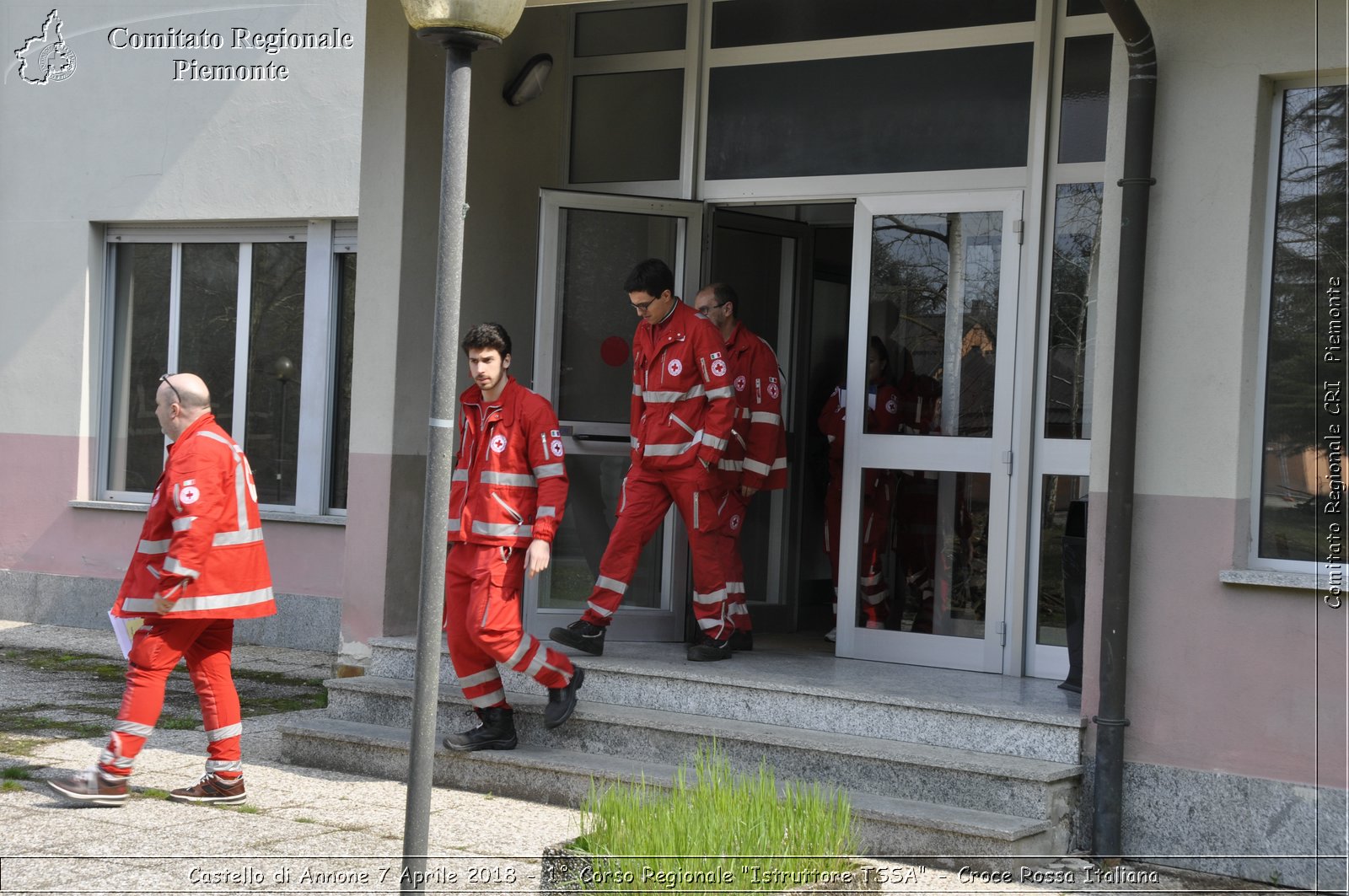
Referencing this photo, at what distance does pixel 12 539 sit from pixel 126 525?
1.23m

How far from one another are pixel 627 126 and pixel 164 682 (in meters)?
4.48

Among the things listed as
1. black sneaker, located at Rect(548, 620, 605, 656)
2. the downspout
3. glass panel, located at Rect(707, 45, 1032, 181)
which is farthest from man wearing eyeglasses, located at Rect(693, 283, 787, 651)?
the downspout

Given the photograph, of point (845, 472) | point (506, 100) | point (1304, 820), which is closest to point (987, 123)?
point (845, 472)

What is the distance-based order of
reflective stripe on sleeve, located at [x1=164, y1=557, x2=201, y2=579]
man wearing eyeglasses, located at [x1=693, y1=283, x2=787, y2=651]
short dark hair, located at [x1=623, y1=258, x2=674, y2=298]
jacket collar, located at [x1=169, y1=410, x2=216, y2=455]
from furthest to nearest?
man wearing eyeglasses, located at [x1=693, y1=283, x2=787, y2=651] → short dark hair, located at [x1=623, y1=258, x2=674, y2=298] → jacket collar, located at [x1=169, y1=410, x2=216, y2=455] → reflective stripe on sleeve, located at [x1=164, y1=557, x2=201, y2=579]

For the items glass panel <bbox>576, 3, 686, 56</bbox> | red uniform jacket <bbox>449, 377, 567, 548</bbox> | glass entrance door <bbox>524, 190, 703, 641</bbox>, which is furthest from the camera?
glass panel <bbox>576, 3, 686, 56</bbox>

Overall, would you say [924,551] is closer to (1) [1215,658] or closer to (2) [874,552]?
(2) [874,552]

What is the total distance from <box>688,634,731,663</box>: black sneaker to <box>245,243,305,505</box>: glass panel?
5126 millimetres

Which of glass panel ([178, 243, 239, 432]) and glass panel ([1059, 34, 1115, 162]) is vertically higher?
glass panel ([1059, 34, 1115, 162])

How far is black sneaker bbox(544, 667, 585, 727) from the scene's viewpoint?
21.8ft

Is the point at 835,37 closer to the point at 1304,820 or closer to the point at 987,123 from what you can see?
the point at 987,123

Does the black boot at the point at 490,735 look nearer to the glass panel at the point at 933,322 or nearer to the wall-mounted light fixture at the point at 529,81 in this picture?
the glass panel at the point at 933,322

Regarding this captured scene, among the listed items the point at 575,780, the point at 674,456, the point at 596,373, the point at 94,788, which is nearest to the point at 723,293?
the point at 596,373

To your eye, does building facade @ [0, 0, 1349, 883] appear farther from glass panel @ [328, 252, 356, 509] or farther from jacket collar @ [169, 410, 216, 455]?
jacket collar @ [169, 410, 216, 455]

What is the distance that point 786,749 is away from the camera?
6176 mm
